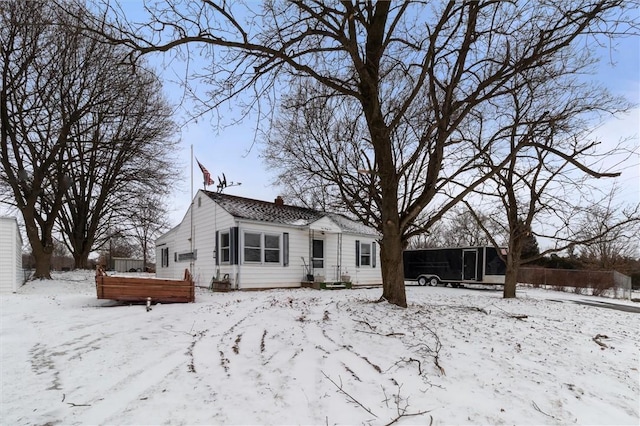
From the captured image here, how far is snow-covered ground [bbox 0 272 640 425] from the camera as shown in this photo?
347 centimetres

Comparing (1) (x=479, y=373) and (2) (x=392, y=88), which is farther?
(2) (x=392, y=88)

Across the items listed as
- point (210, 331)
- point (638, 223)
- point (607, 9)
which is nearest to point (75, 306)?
point (210, 331)

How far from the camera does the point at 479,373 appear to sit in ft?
14.9

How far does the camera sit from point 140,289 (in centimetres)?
947

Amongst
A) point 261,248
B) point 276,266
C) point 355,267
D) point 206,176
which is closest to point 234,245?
point 261,248

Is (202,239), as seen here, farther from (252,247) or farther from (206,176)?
(252,247)

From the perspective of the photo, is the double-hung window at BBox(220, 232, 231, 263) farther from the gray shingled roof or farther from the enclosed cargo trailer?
the enclosed cargo trailer

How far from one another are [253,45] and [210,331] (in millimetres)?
4742

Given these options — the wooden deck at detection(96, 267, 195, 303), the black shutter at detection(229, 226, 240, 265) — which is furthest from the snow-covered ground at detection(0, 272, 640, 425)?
the black shutter at detection(229, 226, 240, 265)

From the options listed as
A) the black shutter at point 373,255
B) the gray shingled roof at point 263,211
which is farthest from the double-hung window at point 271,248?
the black shutter at point 373,255

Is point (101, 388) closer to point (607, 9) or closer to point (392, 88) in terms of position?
point (607, 9)

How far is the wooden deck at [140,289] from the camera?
923 cm

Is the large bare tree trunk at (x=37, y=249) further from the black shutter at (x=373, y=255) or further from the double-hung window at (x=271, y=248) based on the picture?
the black shutter at (x=373, y=255)

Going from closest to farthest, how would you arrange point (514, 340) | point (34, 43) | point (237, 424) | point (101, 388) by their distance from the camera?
point (237, 424) < point (101, 388) < point (514, 340) < point (34, 43)
